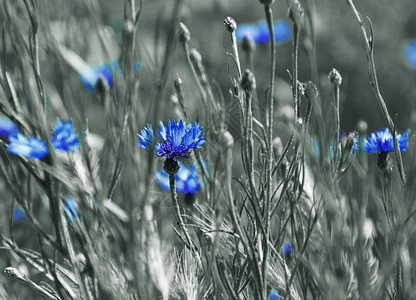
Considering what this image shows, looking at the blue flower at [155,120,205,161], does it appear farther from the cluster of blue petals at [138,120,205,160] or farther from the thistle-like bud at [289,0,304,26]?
the thistle-like bud at [289,0,304,26]

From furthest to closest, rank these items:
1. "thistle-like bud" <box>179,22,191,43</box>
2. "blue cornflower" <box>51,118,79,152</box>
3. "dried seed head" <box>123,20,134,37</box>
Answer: "thistle-like bud" <box>179,22,191,43</box>, "blue cornflower" <box>51,118,79,152</box>, "dried seed head" <box>123,20,134,37</box>

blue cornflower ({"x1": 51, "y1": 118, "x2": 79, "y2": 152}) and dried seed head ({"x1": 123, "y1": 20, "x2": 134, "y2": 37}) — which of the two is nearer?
dried seed head ({"x1": 123, "y1": 20, "x2": 134, "y2": 37})

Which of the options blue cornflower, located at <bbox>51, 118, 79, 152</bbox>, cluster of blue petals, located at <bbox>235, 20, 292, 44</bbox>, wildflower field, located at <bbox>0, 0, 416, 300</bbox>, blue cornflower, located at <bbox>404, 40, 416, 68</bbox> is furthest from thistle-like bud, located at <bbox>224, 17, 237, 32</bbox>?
blue cornflower, located at <bbox>404, 40, 416, 68</bbox>

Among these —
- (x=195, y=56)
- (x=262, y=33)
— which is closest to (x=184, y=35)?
(x=195, y=56)

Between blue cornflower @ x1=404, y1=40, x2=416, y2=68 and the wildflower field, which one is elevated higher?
blue cornflower @ x1=404, y1=40, x2=416, y2=68

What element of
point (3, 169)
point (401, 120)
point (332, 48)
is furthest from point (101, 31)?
point (332, 48)

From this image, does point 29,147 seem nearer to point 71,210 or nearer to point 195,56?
point 71,210

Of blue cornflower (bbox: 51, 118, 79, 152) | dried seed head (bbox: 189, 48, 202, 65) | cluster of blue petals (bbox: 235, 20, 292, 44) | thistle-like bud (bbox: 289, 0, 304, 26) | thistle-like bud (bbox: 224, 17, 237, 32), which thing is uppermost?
cluster of blue petals (bbox: 235, 20, 292, 44)

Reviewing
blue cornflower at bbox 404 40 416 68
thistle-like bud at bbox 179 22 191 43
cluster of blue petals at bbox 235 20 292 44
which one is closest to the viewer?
thistle-like bud at bbox 179 22 191 43

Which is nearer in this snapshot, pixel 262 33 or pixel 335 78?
pixel 335 78
